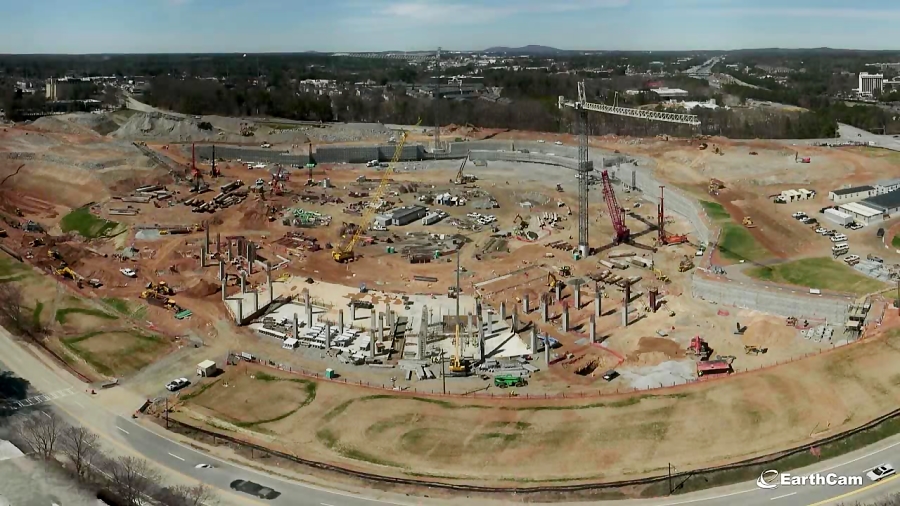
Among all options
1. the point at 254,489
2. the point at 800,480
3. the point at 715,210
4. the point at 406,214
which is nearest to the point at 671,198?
the point at 715,210

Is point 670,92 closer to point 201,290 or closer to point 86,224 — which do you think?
point 86,224

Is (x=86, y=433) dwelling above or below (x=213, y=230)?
below

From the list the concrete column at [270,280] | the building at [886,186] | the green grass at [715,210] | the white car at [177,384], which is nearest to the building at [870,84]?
the building at [886,186]

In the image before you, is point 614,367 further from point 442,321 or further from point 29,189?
point 29,189

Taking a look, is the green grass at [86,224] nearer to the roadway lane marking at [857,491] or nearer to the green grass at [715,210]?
the green grass at [715,210]

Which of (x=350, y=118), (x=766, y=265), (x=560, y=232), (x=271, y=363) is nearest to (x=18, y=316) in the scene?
(x=271, y=363)

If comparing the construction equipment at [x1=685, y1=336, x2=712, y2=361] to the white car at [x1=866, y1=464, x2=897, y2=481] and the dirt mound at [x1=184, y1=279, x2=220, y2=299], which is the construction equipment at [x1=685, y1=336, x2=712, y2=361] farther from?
the dirt mound at [x1=184, y1=279, x2=220, y2=299]
